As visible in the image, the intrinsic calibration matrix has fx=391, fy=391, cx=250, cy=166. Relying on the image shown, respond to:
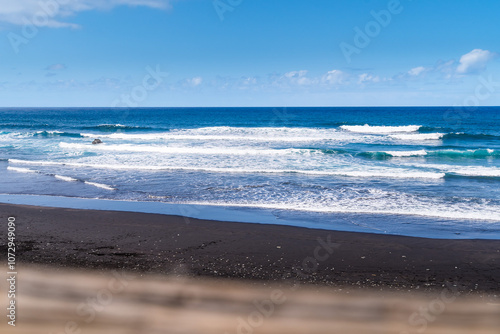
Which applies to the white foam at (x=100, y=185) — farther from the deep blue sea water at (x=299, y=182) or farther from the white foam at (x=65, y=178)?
the white foam at (x=65, y=178)

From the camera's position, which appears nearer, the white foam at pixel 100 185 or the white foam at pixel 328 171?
the white foam at pixel 100 185

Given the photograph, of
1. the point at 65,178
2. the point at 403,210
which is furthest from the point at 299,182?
the point at 65,178

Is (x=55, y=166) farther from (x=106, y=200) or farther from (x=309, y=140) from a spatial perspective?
(x=309, y=140)

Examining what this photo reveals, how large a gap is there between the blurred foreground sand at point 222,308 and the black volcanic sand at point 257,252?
469 millimetres

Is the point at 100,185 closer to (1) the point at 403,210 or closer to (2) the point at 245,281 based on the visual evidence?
(2) the point at 245,281

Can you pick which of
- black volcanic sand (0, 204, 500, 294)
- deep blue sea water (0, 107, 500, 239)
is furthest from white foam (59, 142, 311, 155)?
black volcanic sand (0, 204, 500, 294)

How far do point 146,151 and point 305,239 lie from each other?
2099 centimetres

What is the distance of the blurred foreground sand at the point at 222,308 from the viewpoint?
16.2 feet

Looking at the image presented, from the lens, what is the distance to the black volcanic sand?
6516 millimetres

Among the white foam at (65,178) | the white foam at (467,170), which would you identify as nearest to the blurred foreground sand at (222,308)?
the white foam at (65,178)

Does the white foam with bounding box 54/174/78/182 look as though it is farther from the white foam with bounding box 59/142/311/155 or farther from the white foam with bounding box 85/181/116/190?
the white foam with bounding box 59/142/311/155

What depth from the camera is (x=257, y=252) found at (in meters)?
7.69

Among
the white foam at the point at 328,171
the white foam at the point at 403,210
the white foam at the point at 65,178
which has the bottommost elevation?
the white foam at the point at 403,210

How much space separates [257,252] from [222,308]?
2401 mm
